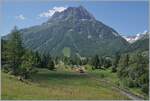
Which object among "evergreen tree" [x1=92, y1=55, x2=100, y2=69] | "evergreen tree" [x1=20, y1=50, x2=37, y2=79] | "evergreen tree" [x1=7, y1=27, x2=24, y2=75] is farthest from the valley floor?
"evergreen tree" [x1=92, y1=55, x2=100, y2=69]

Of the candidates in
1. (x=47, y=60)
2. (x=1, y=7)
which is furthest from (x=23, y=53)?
(x=47, y=60)

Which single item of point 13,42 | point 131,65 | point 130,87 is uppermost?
point 13,42

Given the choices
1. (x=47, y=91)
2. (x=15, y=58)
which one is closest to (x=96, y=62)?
A: (x=15, y=58)

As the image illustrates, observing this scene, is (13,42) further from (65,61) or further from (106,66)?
(65,61)

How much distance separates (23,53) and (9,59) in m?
2.56

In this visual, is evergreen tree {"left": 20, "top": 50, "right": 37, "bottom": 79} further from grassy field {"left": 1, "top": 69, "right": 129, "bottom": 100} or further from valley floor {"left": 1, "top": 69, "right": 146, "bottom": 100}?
grassy field {"left": 1, "top": 69, "right": 129, "bottom": 100}

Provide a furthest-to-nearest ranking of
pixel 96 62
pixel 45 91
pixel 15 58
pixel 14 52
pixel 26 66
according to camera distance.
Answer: pixel 96 62 → pixel 26 66 → pixel 15 58 → pixel 14 52 → pixel 45 91

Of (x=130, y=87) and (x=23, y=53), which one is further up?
(x=23, y=53)

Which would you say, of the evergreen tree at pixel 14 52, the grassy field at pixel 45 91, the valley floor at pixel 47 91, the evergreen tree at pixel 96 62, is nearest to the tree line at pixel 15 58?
the evergreen tree at pixel 14 52

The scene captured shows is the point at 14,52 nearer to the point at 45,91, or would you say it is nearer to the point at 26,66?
the point at 26,66

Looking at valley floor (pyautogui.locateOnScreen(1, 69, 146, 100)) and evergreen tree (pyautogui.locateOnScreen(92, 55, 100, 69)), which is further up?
evergreen tree (pyautogui.locateOnScreen(92, 55, 100, 69))

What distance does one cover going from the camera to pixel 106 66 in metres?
138

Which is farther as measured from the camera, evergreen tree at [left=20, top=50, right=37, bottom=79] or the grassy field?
evergreen tree at [left=20, top=50, right=37, bottom=79]

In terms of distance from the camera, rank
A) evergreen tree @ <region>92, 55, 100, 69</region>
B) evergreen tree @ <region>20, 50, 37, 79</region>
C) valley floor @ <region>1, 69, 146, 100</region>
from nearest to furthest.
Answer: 1. valley floor @ <region>1, 69, 146, 100</region>
2. evergreen tree @ <region>20, 50, 37, 79</region>
3. evergreen tree @ <region>92, 55, 100, 69</region>
